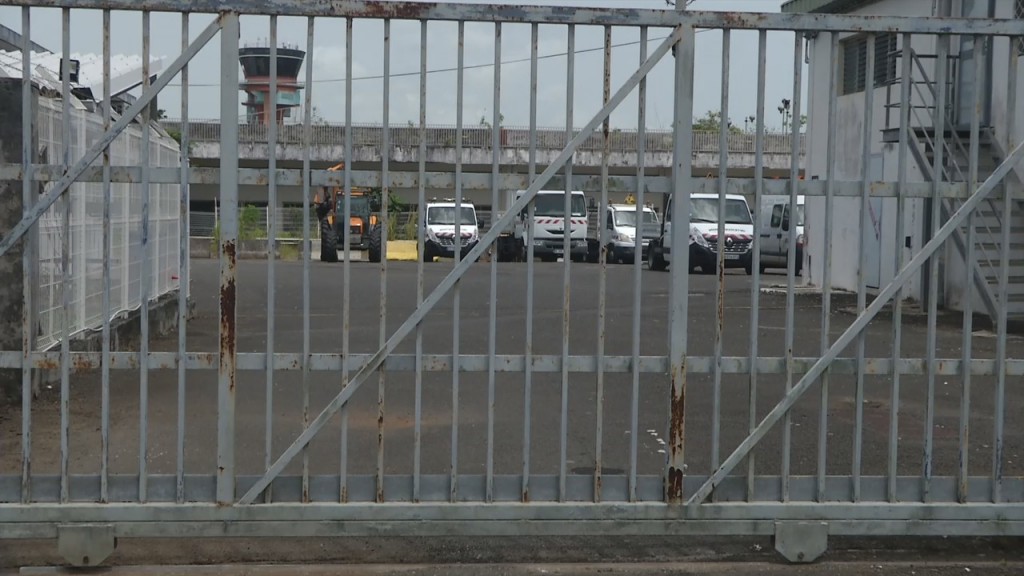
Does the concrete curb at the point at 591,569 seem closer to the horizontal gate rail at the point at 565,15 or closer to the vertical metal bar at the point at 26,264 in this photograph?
the vertical metal bar at the point at 26,264

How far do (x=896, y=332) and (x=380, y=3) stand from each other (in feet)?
9.10

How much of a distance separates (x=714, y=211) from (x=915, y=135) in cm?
1332

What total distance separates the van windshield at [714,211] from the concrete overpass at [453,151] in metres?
1.09

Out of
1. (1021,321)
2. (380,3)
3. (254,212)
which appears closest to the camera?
(380,3)

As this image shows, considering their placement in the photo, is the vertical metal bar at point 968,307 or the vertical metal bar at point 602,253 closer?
the vertical metal bar at point 602,253

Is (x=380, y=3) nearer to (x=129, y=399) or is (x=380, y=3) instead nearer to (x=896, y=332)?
(x=896, y=332)

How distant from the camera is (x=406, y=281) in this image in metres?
25.8

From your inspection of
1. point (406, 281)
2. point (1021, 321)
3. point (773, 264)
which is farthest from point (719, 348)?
point (773, 264)

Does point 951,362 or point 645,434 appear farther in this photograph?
point 645,434

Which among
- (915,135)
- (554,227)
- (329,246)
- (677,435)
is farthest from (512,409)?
(554,227)

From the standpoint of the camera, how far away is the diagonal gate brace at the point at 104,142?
203 inches

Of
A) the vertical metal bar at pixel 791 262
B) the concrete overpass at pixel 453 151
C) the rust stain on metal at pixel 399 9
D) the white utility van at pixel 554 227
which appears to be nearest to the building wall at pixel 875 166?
the concrete overpass at pixel 453 151

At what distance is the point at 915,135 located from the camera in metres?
17.7

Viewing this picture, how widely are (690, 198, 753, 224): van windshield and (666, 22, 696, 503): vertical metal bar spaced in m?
24.6
